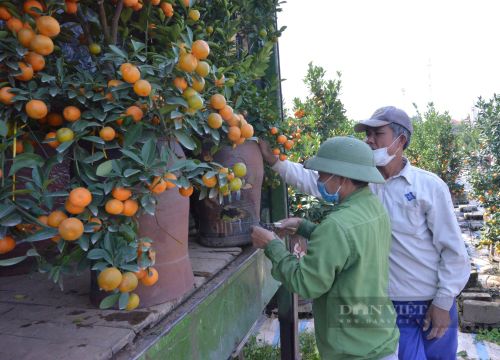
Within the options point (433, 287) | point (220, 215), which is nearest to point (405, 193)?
point (433, 287)

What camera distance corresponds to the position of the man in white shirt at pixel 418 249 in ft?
7.05

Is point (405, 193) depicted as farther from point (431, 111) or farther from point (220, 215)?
point (431, 111)

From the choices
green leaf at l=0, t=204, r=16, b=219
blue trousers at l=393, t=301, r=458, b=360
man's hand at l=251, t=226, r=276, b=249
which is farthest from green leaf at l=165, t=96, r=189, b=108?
blue trousers at l=393, t=301, r=458, b=360

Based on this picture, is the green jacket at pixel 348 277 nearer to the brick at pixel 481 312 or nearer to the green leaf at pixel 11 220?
the green leaf at pixel 11 220

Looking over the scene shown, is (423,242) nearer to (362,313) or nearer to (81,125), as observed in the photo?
(362,313)

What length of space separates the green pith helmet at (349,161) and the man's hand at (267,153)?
694 millimetres

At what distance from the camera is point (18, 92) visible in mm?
1092

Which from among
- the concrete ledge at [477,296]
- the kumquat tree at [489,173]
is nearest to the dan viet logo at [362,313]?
the concrete ledge at [477,296]

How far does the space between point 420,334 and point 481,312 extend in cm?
349

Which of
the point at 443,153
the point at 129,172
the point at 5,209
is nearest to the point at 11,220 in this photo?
the point at 5,209

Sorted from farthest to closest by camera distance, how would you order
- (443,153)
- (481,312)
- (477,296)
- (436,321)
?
1. (443,153)
2. (477,296)
3. (481,312)
4. (436,321)

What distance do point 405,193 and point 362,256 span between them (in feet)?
2.74

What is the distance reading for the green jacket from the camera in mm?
1522

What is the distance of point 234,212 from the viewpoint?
217 cm
